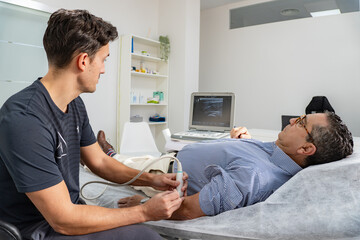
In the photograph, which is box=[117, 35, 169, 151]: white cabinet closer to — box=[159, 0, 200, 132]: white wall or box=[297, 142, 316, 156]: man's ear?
box=[159, 0, 200, 132]: white wall

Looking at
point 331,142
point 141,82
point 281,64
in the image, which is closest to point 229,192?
point 331,142

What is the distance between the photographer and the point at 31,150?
789mm

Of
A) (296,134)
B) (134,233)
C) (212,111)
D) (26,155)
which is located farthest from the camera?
(212,111)

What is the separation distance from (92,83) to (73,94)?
0.08m

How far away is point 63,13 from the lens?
0.93 meters

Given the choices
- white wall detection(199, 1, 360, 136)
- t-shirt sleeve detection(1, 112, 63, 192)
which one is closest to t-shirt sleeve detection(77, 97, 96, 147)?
t-shirt sleeve detection(1, 112, 63, 192)

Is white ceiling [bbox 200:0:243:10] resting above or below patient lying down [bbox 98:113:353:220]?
above

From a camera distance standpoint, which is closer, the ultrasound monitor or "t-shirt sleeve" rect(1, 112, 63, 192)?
"t-shirt sleeve" rect(1, 112, 63, 192)

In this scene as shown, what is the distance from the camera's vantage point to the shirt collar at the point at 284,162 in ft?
4.02

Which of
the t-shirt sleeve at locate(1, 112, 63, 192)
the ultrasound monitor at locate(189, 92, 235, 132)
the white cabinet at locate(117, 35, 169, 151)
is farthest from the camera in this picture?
the white cabinet at locate(117, 35, 169, 151)

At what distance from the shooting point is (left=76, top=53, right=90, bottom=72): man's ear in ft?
3.05

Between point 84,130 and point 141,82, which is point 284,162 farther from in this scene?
point 141,82

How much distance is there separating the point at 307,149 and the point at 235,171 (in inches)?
13.8

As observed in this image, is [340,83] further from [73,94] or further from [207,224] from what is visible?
[73,94]
